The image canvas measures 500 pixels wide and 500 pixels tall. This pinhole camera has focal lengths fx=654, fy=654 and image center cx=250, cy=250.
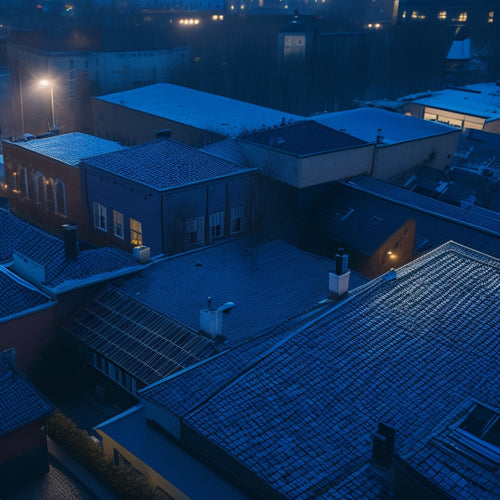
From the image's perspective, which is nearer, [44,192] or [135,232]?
[135,232]

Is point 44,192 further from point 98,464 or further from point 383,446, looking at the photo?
point 383,446

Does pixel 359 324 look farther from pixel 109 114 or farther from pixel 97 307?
pixel 109 114

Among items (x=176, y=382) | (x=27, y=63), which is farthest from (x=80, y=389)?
(x=27, y=63)

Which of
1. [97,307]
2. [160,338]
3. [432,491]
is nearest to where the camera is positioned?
[432,491]

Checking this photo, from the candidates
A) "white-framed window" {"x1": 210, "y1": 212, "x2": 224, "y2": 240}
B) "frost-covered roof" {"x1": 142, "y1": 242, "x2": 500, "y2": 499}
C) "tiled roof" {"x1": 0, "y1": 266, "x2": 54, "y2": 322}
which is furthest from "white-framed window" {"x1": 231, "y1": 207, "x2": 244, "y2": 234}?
"frost-covered roof" {"x1": 142, "y1": 242, "x2": 500, "y2": 499}

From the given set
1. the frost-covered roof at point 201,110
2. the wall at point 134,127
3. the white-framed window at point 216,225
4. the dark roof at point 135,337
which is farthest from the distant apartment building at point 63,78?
the dark roof at point 135,337

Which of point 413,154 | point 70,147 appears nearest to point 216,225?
point 70,147

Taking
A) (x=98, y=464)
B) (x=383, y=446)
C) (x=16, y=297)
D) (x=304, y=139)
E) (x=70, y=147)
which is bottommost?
(x=98, y=464)
